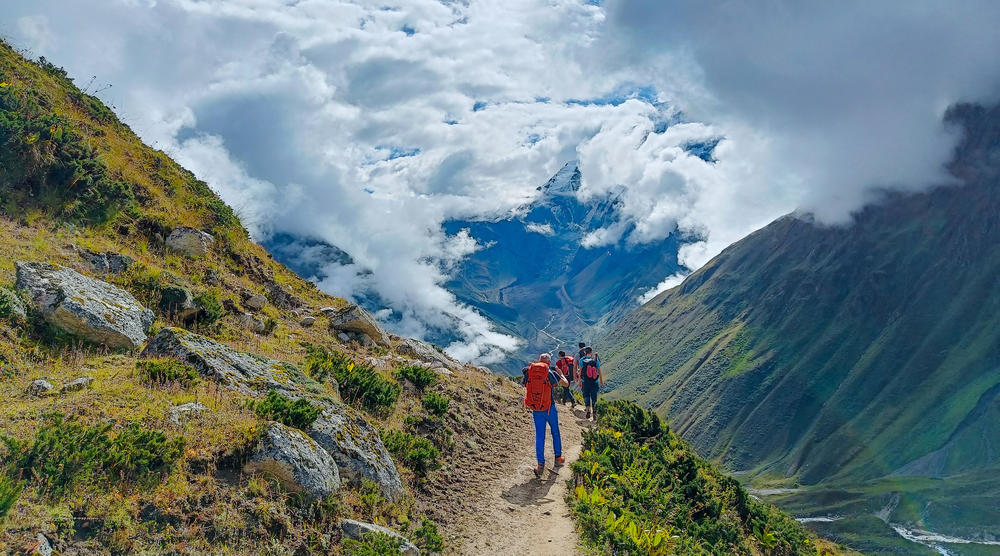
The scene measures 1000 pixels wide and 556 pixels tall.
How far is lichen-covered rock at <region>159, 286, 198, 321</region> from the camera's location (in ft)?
56.6

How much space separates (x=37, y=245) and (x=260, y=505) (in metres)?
12.0

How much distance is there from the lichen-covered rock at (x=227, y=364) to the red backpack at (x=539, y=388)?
20.8 ft

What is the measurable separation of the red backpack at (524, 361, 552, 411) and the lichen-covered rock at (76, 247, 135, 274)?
511 inches

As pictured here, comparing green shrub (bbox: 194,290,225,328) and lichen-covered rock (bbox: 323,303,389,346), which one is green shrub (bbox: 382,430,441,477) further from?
lichen-covered rock (bbox: 323,303,389,346)

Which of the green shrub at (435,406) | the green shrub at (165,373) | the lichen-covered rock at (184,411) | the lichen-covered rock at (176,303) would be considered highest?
the lichen-covered rock at (176,303)

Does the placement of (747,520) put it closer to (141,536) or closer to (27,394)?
(141,536)

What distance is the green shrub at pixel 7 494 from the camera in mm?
7809

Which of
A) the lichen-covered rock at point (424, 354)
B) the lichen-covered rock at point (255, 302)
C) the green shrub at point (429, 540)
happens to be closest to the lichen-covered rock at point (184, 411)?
the green shrub at point (429, 540)

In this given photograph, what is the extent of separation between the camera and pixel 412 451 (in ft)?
49.8

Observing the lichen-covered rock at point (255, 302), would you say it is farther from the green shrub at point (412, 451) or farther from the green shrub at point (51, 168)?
the green shrub at point (412, 451)

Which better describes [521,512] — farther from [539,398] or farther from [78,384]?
[78,384]

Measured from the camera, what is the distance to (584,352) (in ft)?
102

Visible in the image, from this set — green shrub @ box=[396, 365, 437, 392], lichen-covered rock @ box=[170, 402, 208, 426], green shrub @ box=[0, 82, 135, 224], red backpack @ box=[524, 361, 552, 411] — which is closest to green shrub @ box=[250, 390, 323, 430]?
lichen-covered rock @ box=[170, 402, 208, 426]

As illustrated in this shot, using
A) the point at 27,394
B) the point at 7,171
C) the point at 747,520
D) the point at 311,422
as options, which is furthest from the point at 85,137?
the point at 747,520
